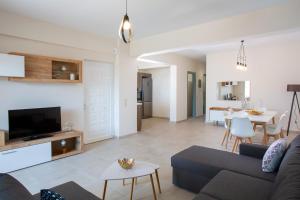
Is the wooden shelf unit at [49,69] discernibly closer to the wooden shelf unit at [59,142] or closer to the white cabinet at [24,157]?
the wooden shelf unit at [59,142]

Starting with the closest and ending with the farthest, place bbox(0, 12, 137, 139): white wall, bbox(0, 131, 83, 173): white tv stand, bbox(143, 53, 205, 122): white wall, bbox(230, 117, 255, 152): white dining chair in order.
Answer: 1. bbox(0, 131, 83, 173): white tv stand
2. bbox(0, 12, 137, 139): white wall
3. bbox(230, 117, 255, 152): white dining chair
4. bbox(143, 53, 205, 122): white wall

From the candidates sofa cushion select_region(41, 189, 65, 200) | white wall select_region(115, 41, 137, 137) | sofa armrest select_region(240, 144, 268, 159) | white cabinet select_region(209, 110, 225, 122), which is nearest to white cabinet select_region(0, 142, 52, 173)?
white wall select_region(115, 41, 137, 137)

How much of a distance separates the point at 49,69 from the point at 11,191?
2823 millimetres

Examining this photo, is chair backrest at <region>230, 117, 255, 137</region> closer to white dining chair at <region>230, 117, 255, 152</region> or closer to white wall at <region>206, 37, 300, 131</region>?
white dining chair at <region>230, 117, 255, 152</region>

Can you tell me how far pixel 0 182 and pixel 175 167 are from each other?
6.50 ft

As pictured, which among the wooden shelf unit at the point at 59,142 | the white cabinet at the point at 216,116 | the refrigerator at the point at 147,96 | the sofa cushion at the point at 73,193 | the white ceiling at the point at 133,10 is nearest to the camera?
the sofa cushion at the point at 73,193

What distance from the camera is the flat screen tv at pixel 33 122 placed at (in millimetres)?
3428

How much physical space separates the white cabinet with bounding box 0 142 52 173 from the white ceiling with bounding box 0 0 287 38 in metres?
2.42

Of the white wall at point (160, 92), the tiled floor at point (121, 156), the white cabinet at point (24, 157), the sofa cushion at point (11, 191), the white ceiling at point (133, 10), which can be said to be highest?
the white ceiling at point (133, 10)

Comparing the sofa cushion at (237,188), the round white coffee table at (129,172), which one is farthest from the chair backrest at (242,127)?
the round white coffee table at (129,172)

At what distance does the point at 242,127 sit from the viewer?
12.9 ft

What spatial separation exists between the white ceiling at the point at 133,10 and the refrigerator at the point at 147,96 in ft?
16.1

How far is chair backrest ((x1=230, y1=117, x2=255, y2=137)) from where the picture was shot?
3885mm

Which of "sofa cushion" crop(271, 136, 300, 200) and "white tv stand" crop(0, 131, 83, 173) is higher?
"sofa cushion" crop(271, 136, 300, 200)
